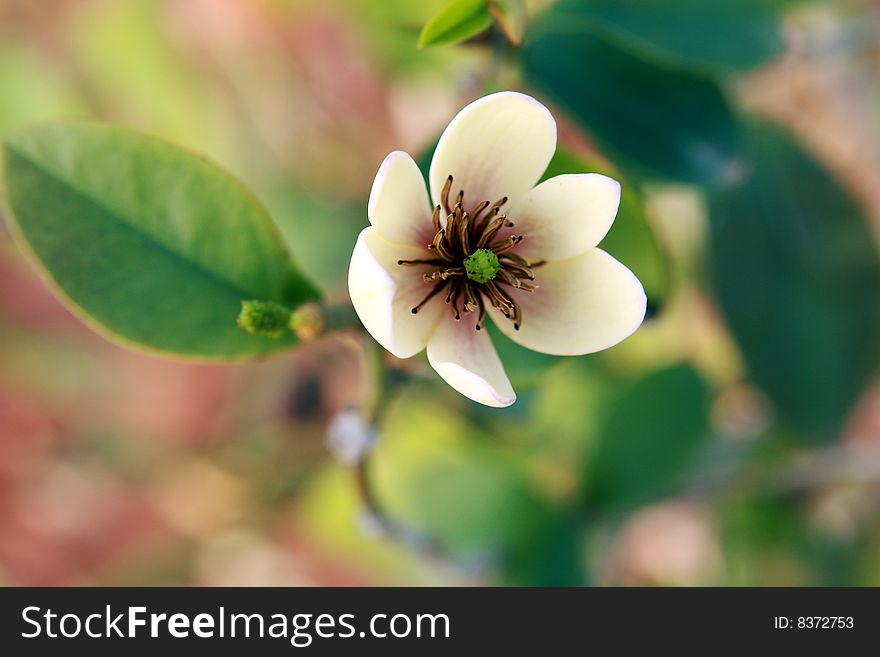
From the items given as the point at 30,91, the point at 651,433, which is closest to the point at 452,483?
the point at 651,433

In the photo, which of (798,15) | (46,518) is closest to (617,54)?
(798,15)

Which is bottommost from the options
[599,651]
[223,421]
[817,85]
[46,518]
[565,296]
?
[599,651]

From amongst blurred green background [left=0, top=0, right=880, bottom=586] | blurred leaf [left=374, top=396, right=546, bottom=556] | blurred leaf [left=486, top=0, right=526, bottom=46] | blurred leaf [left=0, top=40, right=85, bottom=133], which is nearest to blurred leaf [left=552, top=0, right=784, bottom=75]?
blurred green background [left=0, top=0, right=880, bottom=586]

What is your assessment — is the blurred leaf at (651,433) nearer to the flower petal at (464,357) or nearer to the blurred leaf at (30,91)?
the flower petal at (464,357)

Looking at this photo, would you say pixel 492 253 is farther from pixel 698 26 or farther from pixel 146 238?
pixel 698 26

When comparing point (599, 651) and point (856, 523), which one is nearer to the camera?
Result: point (599, 651)

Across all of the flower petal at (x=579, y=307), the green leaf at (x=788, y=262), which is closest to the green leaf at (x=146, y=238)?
the flower petal at (x=579, y=307)

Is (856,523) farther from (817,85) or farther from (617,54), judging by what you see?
(617,54)
